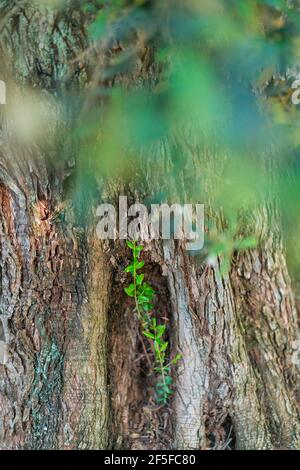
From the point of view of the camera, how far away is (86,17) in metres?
1.42

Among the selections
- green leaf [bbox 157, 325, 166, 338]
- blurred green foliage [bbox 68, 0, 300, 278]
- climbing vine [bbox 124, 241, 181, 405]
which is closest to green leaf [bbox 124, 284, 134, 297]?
climbing vine [bbox 124, 241, 181, 405]

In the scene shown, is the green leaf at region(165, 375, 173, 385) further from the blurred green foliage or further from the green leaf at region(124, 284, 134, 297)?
the blurred green foliage

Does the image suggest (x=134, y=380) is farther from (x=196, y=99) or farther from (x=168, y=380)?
(x=196, y=99)

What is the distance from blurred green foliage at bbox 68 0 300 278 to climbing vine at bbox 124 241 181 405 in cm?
27

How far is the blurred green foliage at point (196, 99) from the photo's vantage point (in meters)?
0.92

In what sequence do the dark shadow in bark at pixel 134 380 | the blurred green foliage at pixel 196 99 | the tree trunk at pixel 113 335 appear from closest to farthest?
the blurred green foliage at pixel 196 99 < the tree trunk at pixel 113 335 < the dark shadow in bark at pixel 134 380

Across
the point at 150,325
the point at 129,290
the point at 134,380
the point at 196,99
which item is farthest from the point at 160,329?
the point at 196,99

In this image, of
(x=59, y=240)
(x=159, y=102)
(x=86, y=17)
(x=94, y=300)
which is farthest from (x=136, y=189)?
(x=159, y=102)

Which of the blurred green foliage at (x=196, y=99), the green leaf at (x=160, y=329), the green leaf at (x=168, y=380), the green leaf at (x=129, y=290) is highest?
the blurred green foliage at (x=196, y=99)

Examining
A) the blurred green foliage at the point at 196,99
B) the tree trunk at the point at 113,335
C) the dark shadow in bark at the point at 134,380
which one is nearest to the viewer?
the blurred green foliage at the point at 196,99

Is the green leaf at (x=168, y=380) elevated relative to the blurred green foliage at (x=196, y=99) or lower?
lower

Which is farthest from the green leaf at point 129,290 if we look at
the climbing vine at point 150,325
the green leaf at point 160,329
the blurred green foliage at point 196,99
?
the blurred green foliage at point 196,99

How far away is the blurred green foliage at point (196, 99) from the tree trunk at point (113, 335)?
205mm

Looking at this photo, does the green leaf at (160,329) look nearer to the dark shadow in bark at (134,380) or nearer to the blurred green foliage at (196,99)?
the dark shadow in bark at (134,380)
